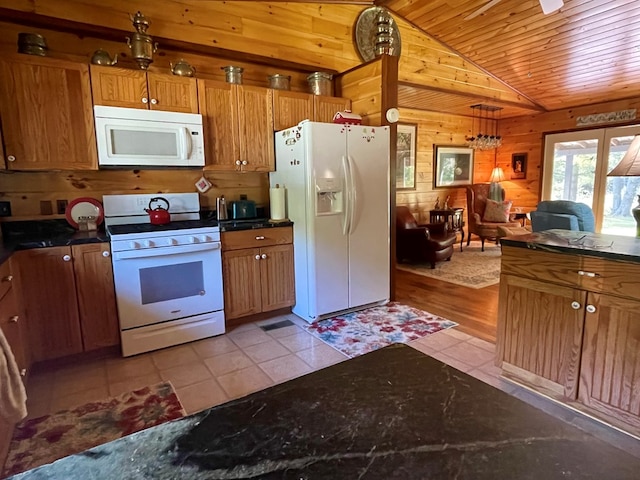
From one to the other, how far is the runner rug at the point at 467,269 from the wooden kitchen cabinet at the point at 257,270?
224cm

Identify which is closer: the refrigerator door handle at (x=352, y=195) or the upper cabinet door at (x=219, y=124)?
the upper cabinet door at (x=219, y=124)

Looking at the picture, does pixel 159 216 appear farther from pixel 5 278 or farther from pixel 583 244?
pixel 583 244

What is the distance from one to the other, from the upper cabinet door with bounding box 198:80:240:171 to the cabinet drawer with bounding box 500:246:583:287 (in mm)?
2297

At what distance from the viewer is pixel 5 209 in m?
2.69

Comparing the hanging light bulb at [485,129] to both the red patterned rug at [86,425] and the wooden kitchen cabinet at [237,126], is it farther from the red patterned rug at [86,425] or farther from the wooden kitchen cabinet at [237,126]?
the red patterned rug at [86,425]

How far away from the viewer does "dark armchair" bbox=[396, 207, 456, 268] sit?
16.9ft

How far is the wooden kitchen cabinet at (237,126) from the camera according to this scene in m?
3.08

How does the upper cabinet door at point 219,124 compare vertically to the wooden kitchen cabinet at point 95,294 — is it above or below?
above

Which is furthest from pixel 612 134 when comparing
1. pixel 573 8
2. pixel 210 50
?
pixel 210 50

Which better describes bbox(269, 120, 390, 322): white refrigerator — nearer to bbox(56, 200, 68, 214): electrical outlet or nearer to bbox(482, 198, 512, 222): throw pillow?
bbox(56, 200, 68, 214): electrical outlet

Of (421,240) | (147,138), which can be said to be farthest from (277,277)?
(421,240)

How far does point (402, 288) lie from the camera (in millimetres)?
4301

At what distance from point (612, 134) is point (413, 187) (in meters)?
3.20

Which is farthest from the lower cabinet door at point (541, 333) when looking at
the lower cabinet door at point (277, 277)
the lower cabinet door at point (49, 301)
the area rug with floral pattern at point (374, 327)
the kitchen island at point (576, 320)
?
the lower cabinet door at point (49, 301)
